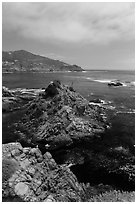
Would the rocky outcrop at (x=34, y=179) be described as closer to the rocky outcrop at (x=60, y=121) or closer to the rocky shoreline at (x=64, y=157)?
the rocky shoreline at (x=64, y=157)

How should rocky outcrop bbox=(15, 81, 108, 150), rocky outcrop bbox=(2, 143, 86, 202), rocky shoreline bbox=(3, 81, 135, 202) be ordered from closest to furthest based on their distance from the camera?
1. rocky outcrop bbox=(2, 143, 86, 202)
2. rocky shoreline bbox=(3, 81, 135, 202)
3. rocky outcrop bbox=(15, 81, 108, 150)

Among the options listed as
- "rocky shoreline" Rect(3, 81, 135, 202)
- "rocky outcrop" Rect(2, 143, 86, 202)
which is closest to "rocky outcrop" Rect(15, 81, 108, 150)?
"rocky shoreline" Rect(3, 81, 135, 202)

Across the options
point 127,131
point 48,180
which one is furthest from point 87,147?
point 48,180

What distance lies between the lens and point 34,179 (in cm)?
2030

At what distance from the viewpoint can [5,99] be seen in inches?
2547

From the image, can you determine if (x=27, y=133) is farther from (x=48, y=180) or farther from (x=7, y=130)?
(x=48, y=180)

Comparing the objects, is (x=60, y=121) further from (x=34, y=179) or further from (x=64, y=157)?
(x=34, y=179)

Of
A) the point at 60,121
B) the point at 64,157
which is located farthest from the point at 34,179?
the point at 60,121

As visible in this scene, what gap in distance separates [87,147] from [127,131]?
10.5m

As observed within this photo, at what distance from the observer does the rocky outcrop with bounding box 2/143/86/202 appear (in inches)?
717

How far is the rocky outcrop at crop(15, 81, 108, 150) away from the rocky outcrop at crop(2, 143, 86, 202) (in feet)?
37.9

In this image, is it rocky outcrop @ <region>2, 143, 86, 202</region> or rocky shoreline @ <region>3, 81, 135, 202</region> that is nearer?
rocky outcrop @ <region>2, 143, 86, 202</region>

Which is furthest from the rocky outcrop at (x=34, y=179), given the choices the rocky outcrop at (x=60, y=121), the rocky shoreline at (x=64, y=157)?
the rocky outcrop at (x=60, y=121)

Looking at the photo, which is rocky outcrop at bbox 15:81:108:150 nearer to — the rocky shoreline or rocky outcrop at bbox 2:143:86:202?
the rocky shoreline
